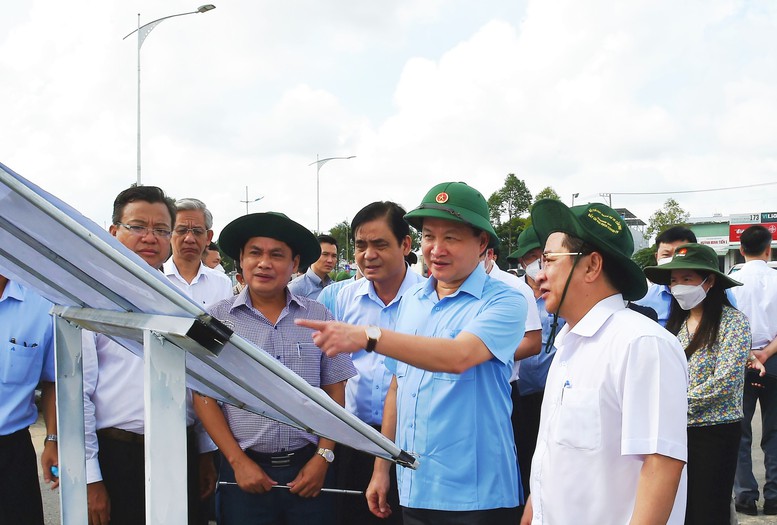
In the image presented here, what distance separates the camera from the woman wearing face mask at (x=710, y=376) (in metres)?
3.37

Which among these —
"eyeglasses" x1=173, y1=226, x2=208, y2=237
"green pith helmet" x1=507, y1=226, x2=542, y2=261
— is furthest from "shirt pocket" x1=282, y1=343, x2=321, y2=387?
"green pith helmet" x1=507, y1=226, x2=542, y2=261

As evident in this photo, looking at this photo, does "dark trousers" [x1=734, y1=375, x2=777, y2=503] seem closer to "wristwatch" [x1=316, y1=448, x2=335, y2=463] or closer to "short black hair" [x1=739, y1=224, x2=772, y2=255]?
"short black hair" [x1=739, y1=224, x2=772, y2=255]

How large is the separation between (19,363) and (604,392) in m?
2.44

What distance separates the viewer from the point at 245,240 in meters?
2.90

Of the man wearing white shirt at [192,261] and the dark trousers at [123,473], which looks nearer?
the dark trousers at [123,473]

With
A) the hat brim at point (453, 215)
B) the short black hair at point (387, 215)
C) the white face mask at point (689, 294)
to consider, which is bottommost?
the white face mask at point (689, 294)

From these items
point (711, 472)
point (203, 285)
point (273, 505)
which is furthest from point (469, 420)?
point (203, 285)

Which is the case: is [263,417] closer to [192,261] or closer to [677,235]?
[192,261]

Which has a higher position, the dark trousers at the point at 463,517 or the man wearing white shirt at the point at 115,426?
the man wearing white shirt at the point at 115,426

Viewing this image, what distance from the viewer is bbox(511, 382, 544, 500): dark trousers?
430 centimetres

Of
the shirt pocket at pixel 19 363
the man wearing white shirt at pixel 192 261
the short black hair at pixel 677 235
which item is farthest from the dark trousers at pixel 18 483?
the short black hair at pixel 677 235

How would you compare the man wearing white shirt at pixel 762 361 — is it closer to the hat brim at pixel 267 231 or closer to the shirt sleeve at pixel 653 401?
the shirt sleeve at pixel 653 401

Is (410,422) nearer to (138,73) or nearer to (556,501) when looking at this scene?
(556,501)

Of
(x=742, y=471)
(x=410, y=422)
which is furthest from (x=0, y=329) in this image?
(x=742, y=471)
